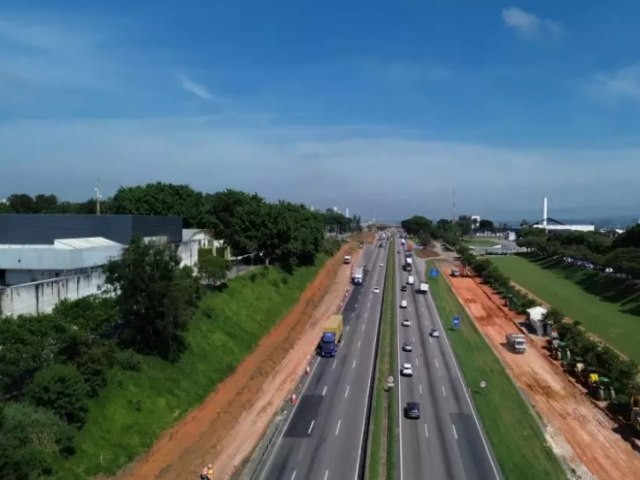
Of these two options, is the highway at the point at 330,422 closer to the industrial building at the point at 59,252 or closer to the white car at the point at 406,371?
the white car at the point at 406,371

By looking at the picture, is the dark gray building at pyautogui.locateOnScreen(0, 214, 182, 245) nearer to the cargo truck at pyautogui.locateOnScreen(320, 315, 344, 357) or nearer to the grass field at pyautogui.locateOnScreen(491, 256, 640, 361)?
the cargo truck at pyautogui.locateOnScreen(320, 315, 344, 357)

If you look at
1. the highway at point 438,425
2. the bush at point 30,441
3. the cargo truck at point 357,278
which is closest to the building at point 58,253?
the bush at point 30,441

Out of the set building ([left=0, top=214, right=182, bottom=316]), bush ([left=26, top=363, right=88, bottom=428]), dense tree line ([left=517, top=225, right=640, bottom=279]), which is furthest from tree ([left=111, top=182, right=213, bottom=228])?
bush ([left=26, top=363, right=88, bottom=428])

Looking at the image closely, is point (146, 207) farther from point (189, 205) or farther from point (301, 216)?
point (301, 216)

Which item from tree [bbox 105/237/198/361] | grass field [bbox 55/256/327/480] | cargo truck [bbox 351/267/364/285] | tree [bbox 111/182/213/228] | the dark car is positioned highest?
tree [bbox 111/182/213/228]

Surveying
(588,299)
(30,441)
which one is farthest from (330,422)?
(588,299)
